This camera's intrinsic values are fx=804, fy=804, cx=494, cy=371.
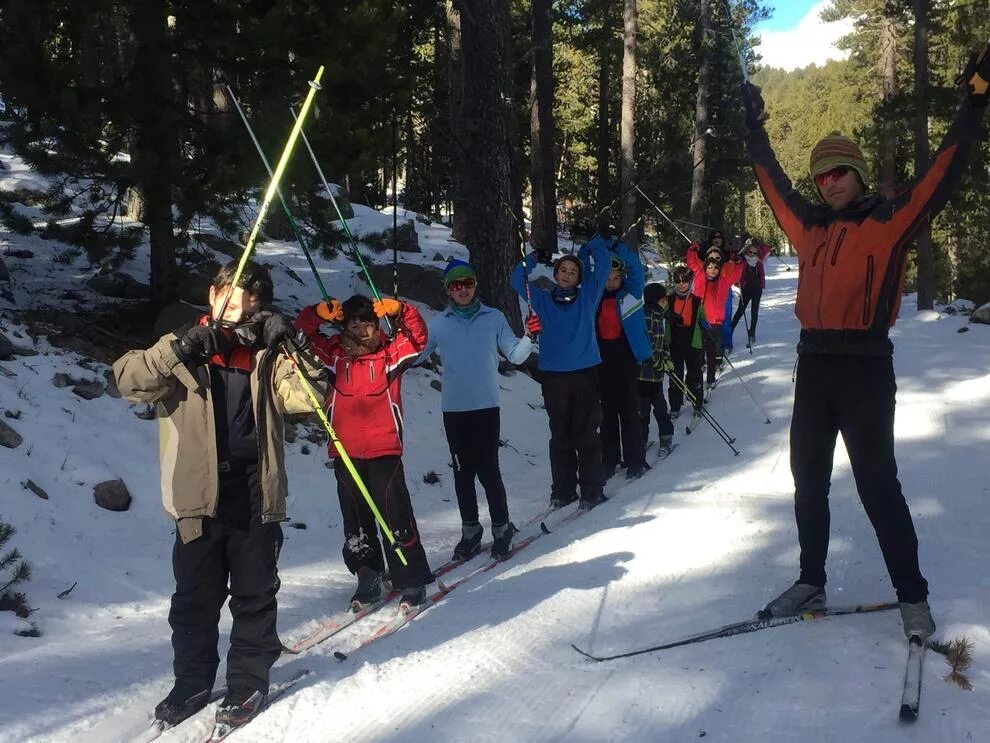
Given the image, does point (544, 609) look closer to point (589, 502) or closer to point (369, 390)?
point (369, 390)

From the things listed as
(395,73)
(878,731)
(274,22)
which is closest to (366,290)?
(395,73)

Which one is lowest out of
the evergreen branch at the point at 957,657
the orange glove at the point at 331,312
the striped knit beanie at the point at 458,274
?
the evergreen branch at the point at 957,657

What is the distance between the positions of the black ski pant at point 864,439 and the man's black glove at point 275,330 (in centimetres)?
249

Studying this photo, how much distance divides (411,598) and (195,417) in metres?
1.92

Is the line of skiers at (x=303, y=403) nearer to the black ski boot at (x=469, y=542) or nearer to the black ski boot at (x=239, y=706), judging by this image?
the black ski boot at (x=239, y=706)

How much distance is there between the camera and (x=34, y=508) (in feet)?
18.2

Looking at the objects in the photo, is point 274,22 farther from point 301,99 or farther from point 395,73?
point 395,73

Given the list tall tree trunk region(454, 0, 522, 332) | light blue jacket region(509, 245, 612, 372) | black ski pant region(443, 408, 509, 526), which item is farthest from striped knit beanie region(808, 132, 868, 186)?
tall tree trunk region(454, 0, 522, 332)

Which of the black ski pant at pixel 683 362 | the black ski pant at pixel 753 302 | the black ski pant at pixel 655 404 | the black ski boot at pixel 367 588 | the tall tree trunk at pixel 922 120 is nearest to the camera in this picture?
the black ski boot at pixel 367 588

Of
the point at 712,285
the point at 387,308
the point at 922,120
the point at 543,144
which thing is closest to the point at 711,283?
the point at 712,285

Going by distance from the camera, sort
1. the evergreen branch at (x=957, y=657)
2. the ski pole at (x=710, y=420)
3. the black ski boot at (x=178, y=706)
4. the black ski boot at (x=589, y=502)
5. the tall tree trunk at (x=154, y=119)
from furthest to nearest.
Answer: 1. the ski pole at (x=710, y=420)
2. the tall tree trunk at (x=154, y=119)
3. the black ski boot at (x=589, y=502)
4. the black ski boot at (x=178, y=706)
5. the evergreen branch at (x=957, y=657)

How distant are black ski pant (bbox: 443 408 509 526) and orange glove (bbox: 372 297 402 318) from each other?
3.49ft

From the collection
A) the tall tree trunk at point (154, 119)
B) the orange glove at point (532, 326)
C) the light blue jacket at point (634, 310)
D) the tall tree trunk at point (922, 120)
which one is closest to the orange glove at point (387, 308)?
the orange glove at point (532, 326)

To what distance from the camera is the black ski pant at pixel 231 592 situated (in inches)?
145
